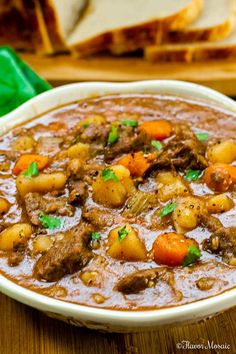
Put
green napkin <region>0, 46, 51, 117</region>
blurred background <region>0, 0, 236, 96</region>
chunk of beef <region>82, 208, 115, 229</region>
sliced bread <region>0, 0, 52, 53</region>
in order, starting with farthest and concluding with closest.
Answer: sliced bread <region>0, 0, 52, 53</region> < blurred background <region>0, 0, 236, 96</region> < green napkin <region>0, 46, 51, 117</region> < chunk of beef <region>82, 208, 115, 229</region>

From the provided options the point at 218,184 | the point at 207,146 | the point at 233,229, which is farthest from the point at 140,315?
the point at 207,146

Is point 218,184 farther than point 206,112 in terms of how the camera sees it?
No

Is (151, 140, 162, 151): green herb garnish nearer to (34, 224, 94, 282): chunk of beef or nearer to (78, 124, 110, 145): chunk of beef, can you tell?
(78, 124, 110, 145): chunk of beef

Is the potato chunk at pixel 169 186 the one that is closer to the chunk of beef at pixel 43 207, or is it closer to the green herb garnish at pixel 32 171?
the chunk of beef at pixel 43 207

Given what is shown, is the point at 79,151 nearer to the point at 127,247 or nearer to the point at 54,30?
the point at 127,247

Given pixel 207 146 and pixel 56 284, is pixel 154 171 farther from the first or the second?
pixel 56 284

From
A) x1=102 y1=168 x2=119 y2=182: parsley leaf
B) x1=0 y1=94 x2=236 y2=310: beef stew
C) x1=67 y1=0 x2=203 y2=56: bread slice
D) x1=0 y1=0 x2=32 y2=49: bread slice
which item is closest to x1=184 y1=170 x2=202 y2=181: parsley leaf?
x1=0 y1=94 x2=236 y2=310: beef stew
